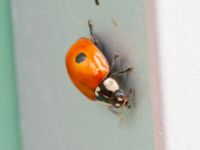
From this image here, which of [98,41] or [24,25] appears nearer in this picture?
[98,41]

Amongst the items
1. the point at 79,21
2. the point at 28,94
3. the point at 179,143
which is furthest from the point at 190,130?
the point at 28,94

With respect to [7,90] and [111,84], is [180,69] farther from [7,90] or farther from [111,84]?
[7,90]

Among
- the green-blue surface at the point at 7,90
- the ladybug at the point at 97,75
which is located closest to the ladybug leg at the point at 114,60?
the ladybug at the point at 97,75

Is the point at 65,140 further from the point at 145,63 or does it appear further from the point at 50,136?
the point at 145,63

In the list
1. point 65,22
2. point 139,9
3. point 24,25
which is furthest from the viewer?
point 24,25

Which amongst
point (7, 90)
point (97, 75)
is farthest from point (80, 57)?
point (7, 90)

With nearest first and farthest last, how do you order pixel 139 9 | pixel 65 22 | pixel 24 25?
pixel 139 9, pixel 65 22, pixel 24 25

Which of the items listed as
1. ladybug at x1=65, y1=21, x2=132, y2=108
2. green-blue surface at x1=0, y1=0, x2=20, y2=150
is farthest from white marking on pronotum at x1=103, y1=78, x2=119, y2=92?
green-blue surface at x1=0, y1=0, x2=20, y2=150
